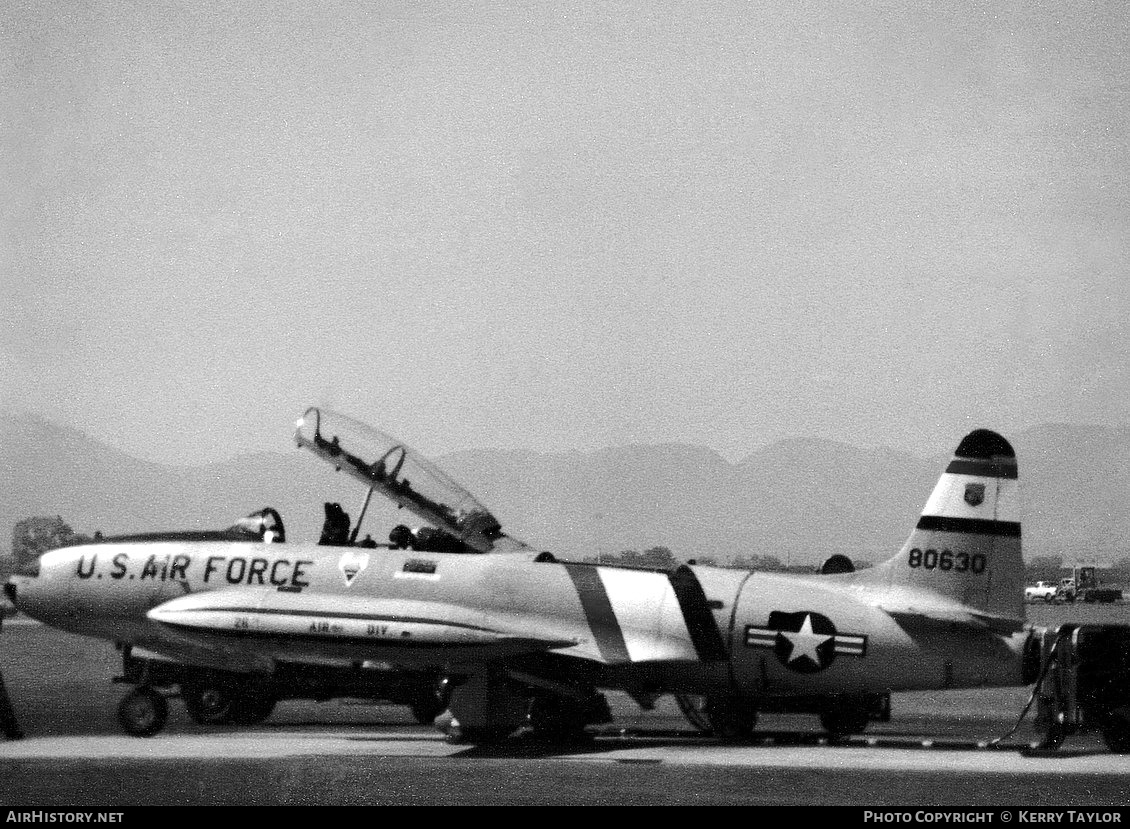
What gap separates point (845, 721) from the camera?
17922 mm

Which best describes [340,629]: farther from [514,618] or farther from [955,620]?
[955,620]

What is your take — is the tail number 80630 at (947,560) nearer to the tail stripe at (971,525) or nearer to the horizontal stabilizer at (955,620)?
the tail stripe at (971,525)

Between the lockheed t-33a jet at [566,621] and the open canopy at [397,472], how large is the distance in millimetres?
550

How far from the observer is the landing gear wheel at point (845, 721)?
17.7 meters

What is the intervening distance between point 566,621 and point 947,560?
4822 millimetres

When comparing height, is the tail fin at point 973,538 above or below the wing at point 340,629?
above

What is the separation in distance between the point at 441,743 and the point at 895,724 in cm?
716

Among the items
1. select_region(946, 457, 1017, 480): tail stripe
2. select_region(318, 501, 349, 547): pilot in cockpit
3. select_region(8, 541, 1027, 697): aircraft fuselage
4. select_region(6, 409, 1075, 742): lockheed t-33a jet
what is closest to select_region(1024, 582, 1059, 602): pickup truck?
select_region(6, 409, 1075, 742): lockheed t-33a jet

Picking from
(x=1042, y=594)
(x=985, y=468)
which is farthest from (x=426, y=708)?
(x=1042, y=594)

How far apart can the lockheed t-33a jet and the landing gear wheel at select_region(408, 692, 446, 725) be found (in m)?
0.60

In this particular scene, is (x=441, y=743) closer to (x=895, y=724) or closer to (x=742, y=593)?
(x=742, y=593)

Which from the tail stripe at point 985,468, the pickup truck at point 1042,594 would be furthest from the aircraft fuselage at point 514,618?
the pickup truck at point 1042,594

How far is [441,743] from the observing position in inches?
672

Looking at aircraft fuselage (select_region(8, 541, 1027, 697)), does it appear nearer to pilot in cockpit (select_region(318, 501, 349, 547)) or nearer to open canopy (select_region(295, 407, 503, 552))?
pilot in cockpit (select_region(318, 501, 349, 547))
